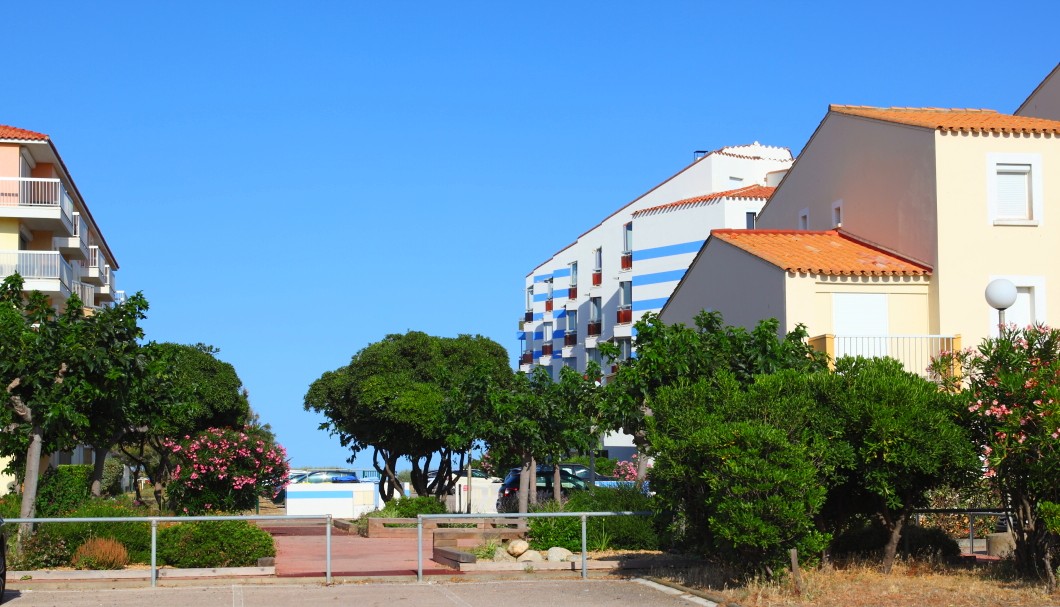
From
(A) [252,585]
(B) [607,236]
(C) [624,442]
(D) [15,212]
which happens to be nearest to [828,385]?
(A) [252,585]

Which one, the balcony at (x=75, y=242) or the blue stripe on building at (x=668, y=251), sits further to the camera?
the blue stripe on building at (x=668, y=251)

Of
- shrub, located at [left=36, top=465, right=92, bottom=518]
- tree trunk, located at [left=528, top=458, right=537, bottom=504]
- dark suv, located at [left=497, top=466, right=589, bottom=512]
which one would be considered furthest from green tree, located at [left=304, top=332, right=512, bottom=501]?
shrub, located at [left=36, top=465, right=92, bottom=518]

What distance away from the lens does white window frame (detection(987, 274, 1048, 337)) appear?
1048 inches

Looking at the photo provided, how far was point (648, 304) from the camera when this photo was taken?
2392 inches

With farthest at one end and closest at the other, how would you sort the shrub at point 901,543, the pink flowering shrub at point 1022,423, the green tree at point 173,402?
the green tree at point 173,402 < the shrub at point 901,543 < the pink flowering shrub at point 1022,423

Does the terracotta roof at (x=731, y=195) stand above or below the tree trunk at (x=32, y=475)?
above

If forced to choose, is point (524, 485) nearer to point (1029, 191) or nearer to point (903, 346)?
point (903, 346)

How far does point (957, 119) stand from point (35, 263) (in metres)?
31.0

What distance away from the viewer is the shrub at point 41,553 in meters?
15.8

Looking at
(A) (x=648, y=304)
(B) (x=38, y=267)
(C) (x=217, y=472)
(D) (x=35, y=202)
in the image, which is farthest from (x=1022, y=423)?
(A) (x=648, y=304)

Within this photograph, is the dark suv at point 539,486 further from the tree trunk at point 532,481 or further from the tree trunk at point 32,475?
the tree trunk at point 32,475

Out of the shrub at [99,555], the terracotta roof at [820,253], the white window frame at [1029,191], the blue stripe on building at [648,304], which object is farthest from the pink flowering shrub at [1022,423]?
the blue stripe on building at [648,304]

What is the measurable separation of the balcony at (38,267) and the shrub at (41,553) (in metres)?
27.9

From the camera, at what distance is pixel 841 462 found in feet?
44.5
